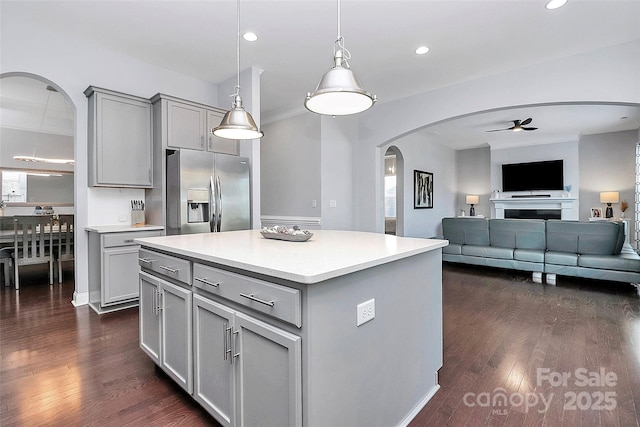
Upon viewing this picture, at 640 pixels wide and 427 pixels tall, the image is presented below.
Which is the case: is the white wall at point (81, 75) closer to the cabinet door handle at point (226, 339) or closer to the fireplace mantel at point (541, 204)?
the cabinet door handle at point (226, 339)

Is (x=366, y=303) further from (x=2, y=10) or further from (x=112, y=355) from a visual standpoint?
(x=2, y=10)

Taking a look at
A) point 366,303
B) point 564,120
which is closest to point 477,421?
point 366,303

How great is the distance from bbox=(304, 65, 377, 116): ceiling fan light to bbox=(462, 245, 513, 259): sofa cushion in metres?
4.21

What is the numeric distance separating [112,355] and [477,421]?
2447 millimetres

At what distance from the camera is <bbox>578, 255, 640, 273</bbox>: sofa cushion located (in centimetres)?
399

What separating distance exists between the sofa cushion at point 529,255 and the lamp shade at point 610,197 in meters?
3.99

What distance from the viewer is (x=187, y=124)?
3.76m

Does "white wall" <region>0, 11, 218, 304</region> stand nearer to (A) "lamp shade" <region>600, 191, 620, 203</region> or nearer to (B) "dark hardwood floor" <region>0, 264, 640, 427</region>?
(B) "dark hardwood floor" <region>0, 264, 640, 427</region>

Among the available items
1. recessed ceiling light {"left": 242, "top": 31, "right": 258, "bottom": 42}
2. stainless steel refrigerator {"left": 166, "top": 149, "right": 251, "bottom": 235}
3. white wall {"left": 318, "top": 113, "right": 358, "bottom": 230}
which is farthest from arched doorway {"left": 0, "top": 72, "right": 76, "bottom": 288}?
white wall {"left": 318, "top": 113, "right": 358, "bottom": 230}

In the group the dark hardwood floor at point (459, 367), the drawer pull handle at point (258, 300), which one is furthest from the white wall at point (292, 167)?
the drawer pull handle at point (258, 300)

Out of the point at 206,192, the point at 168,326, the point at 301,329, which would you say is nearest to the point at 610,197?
the point at 206,192

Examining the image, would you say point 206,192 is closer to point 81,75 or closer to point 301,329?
point 81,75

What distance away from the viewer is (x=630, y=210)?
23.4ft

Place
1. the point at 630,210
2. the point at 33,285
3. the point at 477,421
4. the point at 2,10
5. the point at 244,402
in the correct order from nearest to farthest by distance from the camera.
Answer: the point at 244,402
the point at 477,421
the point at 2,10
the point at 33,285
the point at 630,210
